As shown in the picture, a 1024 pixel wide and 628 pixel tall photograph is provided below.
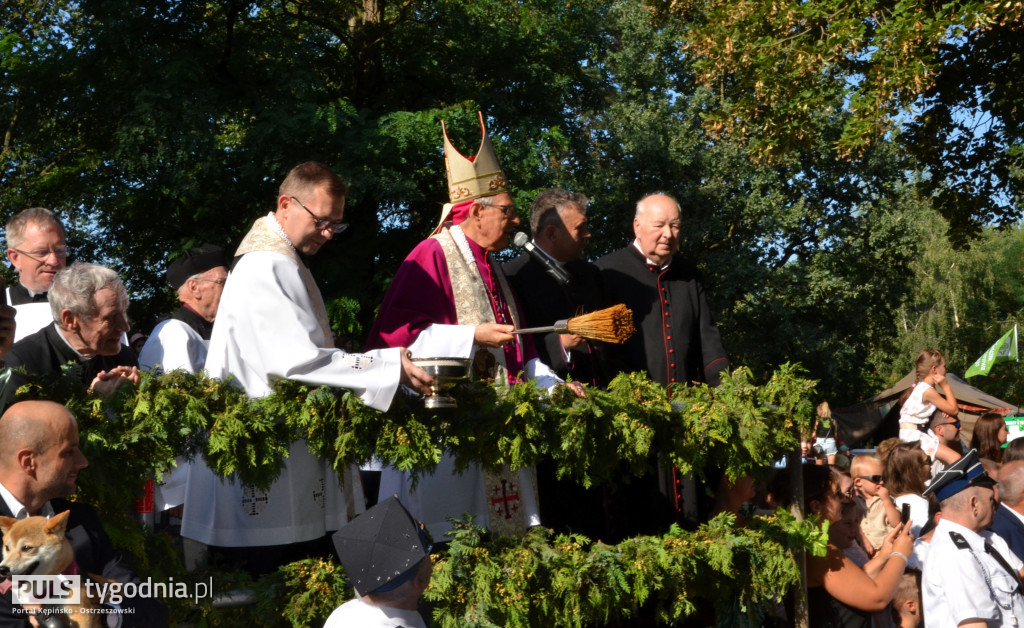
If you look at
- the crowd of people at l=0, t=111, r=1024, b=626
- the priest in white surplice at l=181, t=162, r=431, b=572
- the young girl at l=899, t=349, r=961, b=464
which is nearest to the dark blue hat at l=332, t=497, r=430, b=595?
the crowd of people at l=0, t=111, r=1024, b=626

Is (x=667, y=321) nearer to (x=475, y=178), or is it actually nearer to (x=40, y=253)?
(x=475, y=178)

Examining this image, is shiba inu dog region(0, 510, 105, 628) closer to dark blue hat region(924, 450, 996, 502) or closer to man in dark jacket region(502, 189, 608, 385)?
man in dark jacket region(502, 189, 608, 385)

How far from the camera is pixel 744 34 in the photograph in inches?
527

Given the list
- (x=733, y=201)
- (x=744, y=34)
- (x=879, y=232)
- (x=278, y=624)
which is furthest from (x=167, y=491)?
(x=879, y=232)

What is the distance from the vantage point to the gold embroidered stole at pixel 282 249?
4.84 meters

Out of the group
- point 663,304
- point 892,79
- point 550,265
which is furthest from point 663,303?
point 892,79

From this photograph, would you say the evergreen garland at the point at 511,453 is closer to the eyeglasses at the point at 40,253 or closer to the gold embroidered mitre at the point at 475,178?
the gold embroidered mitre at the point at 475,178

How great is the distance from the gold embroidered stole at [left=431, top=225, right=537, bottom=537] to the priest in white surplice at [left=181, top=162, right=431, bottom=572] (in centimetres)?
61

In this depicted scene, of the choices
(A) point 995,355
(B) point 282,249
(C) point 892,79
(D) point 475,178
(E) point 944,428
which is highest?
(C) point 892,79

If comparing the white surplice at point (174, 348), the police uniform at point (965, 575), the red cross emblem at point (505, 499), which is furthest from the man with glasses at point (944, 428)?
the white surplice at point (174, 348)

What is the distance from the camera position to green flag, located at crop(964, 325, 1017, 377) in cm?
1903

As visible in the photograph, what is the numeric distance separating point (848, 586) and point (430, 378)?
8.04 feet

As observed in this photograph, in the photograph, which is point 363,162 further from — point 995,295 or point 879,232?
point 995,295

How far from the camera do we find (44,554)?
11.0 ft
